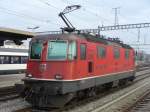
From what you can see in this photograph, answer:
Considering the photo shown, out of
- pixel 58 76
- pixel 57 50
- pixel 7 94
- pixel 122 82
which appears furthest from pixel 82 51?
pixel 122 82

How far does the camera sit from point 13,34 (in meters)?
25.8

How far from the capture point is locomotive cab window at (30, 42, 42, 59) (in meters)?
14.2

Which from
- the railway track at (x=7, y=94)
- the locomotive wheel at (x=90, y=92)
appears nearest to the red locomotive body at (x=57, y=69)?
the locomotive wheel at (x=90, y=92)

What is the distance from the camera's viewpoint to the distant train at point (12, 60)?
3412 cm

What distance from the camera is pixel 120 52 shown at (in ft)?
71.7

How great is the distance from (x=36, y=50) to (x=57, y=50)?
0.96 metres

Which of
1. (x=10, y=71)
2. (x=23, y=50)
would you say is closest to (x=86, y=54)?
(x=10, y=71)

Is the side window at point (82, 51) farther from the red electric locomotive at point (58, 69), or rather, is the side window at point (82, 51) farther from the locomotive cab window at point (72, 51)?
the locomotive cab window at point (72, 51)

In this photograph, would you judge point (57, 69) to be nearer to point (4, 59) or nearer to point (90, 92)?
point (90, 92)

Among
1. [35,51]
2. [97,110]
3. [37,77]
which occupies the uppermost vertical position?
[35,51]

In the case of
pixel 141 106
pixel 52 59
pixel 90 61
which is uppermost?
pixel 52 59

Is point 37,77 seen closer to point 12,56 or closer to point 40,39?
point 40,39

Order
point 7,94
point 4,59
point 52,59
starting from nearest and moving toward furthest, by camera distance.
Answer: point 52,59
point 7,94
point 4,59

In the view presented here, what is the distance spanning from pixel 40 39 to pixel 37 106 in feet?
8.87
